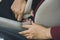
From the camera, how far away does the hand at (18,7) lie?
1101mm

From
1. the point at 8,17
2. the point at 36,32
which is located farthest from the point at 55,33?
the point at 8,17

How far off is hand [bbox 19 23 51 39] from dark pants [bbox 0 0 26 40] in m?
0.04

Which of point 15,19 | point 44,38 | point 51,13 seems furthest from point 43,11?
point 15,19

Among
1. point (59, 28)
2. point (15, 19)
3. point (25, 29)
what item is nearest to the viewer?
point (59, 28)

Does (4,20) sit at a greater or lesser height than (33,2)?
lesser

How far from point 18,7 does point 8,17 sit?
115 millimetres

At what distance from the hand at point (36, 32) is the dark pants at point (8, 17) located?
37mm

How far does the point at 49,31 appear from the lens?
89 cm

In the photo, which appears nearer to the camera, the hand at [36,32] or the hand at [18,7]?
the hand at [36,32]

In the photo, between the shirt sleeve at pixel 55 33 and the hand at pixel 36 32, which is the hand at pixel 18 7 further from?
the shirt sleeve at pixel 55 33

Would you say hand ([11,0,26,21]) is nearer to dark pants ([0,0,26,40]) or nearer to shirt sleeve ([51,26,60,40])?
dark pants ([0,0,26,40])

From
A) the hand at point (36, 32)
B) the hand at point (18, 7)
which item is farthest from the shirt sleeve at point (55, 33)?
the hand at point (18, 7)

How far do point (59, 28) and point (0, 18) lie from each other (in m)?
0.39

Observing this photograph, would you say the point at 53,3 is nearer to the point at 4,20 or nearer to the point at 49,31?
the point at 49,31
